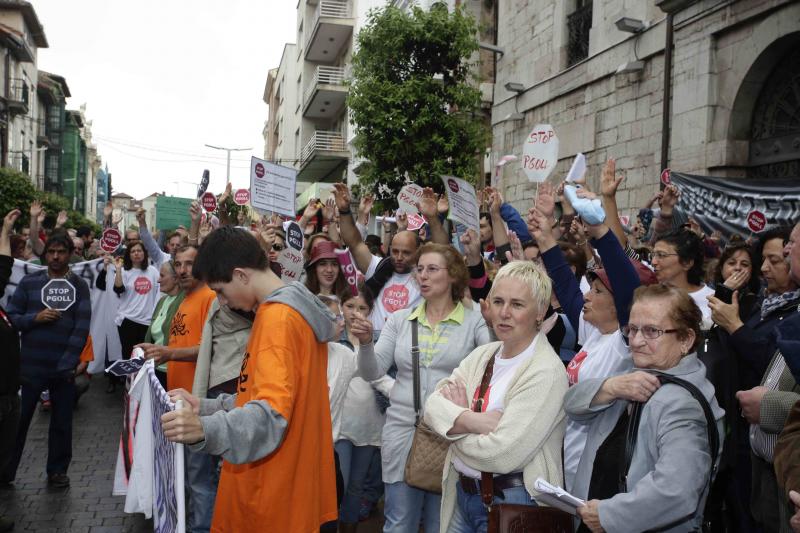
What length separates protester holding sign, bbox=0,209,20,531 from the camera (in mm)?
4965

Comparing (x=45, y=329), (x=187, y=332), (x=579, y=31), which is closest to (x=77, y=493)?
(x=45, y=329)

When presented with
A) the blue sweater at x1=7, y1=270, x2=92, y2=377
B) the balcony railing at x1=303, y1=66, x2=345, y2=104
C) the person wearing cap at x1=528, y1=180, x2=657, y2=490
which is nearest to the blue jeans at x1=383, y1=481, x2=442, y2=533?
the person wearing cap at x1=528, y1=180, x2=657, y2=490

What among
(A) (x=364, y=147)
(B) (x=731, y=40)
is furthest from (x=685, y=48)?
(A) (x=364, y=147)

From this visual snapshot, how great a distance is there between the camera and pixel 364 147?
17062 mm

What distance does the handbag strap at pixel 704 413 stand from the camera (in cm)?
265

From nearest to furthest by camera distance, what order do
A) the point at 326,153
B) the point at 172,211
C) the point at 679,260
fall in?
the point at 679,260 < the point at 172,211 < the point at 326,153

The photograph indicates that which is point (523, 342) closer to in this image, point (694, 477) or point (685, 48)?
point (694, 477)

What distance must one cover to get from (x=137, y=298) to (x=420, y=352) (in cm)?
658

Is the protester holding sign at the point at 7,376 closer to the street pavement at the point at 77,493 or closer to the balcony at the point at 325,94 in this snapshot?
the street pavement at the point at 77,493

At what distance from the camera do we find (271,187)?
7.90m

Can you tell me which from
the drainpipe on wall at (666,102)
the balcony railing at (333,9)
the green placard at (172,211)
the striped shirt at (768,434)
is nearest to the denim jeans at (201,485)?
the striped shirt at (768,434)

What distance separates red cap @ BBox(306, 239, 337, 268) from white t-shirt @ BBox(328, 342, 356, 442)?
4.16ft

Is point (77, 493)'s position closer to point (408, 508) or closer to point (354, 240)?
point (354, 240)

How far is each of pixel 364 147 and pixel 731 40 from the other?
8.48 meters
